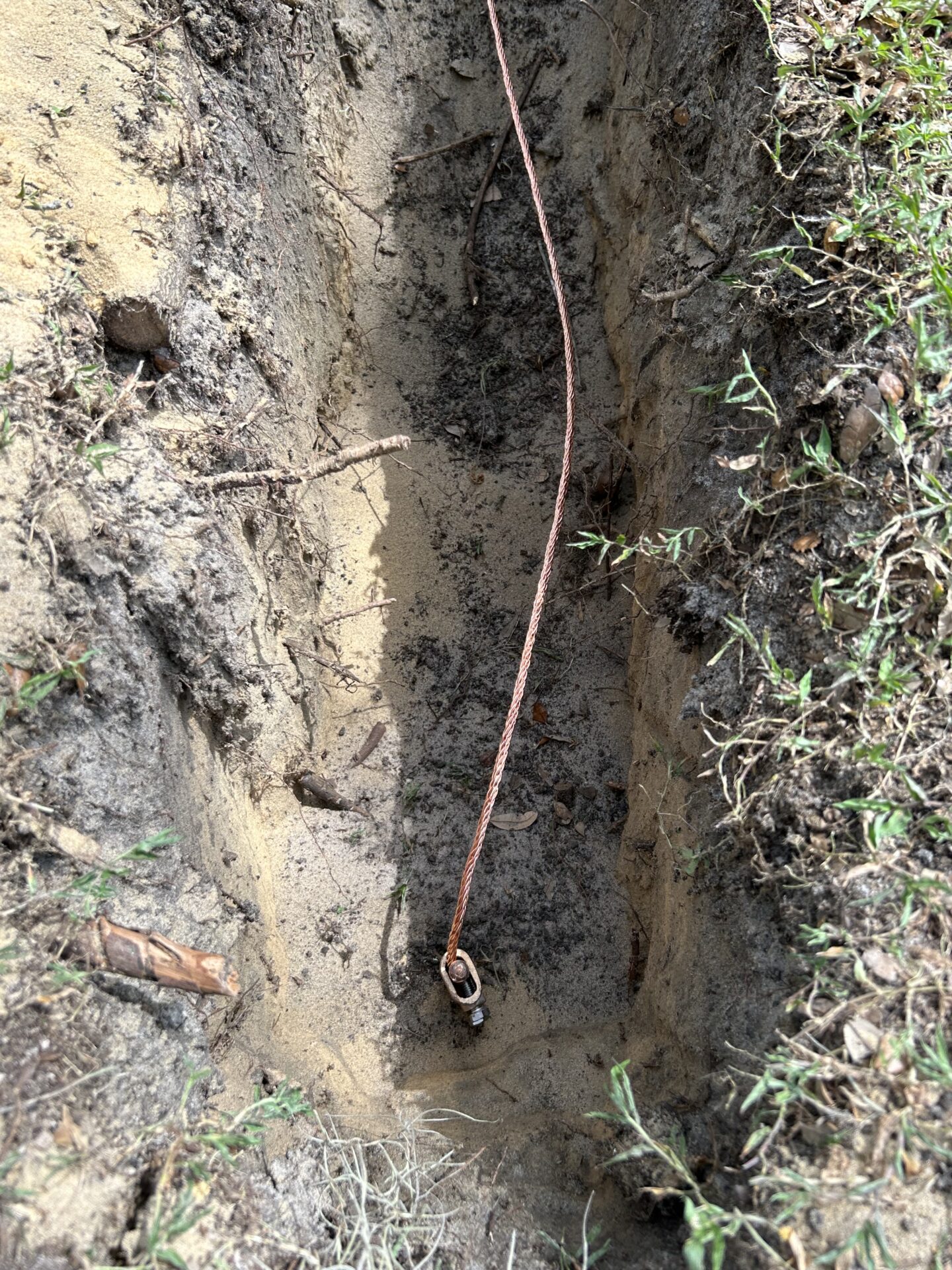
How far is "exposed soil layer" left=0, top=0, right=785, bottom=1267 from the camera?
1.74 m

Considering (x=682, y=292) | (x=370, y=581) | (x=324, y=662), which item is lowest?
(x=324, y=662)

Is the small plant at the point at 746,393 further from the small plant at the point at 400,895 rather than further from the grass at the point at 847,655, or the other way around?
the small plant at the point at 400,895

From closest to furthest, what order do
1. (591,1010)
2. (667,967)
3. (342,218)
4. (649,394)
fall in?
(667,967) < (591,1010) < (649,394) < (342,218)

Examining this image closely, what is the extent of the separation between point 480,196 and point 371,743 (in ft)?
7.62

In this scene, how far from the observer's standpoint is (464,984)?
219 cm

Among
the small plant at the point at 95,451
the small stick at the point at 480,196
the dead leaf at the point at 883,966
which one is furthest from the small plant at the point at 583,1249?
the small stick at the point at 480,196

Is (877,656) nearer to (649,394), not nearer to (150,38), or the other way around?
(649,394)

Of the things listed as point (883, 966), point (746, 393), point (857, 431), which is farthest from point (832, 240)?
point (883, 966)

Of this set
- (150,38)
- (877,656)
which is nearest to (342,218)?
(150,38)

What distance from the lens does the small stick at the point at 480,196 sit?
333 cm

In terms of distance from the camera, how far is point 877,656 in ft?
5.50

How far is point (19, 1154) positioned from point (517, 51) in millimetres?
4061

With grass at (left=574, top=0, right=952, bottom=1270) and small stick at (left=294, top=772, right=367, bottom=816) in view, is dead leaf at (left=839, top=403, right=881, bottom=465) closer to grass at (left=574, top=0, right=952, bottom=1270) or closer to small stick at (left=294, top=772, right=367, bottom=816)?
grass at (left=574, top=0, right=952, bottom=1270)

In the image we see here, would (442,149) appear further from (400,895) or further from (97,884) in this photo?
(97,884)
